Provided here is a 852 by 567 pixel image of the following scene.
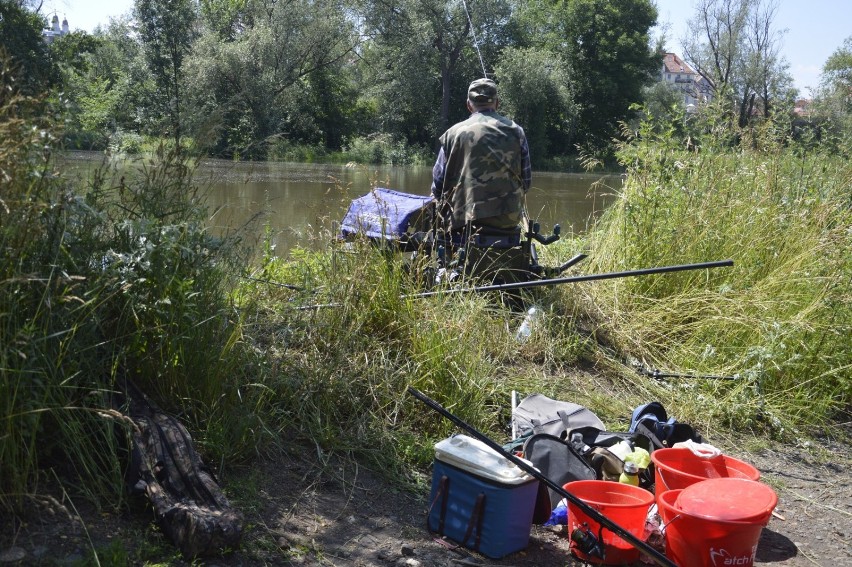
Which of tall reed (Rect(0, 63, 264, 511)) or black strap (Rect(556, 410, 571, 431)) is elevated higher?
tall reed (Rect(0, 63, 264, 511))

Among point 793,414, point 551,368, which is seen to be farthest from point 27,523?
point 793,414

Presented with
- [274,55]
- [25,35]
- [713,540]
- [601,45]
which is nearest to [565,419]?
[713,540]

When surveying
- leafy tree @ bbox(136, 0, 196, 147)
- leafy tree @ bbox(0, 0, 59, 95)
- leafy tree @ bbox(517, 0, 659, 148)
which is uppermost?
leafy tree @ bbox(517, 0, 659, 148)

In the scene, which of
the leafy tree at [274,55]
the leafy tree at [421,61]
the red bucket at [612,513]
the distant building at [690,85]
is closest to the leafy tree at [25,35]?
the leafy tree at [274,55]

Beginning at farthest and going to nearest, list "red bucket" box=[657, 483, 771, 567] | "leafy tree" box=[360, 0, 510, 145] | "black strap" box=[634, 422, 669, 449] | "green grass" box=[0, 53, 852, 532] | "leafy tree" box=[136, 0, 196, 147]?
1. "leafy tree" box=[360, 0, 510, 145]
2. "leafy tree" box=[136, 0, 196, 147]
3. "black strap" box=[634, 422, 669, 449]
4. "red bucket" box=[657, 483, 771, 567]
5. "green grass" box=[0, 53, 852, 532]

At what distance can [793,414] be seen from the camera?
15.8 feet

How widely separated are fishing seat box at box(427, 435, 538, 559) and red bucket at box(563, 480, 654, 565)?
19 cm

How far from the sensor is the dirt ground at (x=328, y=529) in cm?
245

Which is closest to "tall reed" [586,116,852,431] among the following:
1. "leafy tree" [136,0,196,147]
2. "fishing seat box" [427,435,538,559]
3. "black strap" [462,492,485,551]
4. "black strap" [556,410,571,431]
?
"black strap" [556,410,571,431]

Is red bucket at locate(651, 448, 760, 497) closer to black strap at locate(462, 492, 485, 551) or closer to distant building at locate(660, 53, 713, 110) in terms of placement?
black strap at locate(462, 492, 485, 551)

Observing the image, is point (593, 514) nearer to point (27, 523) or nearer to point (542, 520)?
point (542, 520)

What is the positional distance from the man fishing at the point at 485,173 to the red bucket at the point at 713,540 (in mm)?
2919

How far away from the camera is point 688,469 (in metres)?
3.61

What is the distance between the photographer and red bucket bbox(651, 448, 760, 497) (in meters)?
3.43
